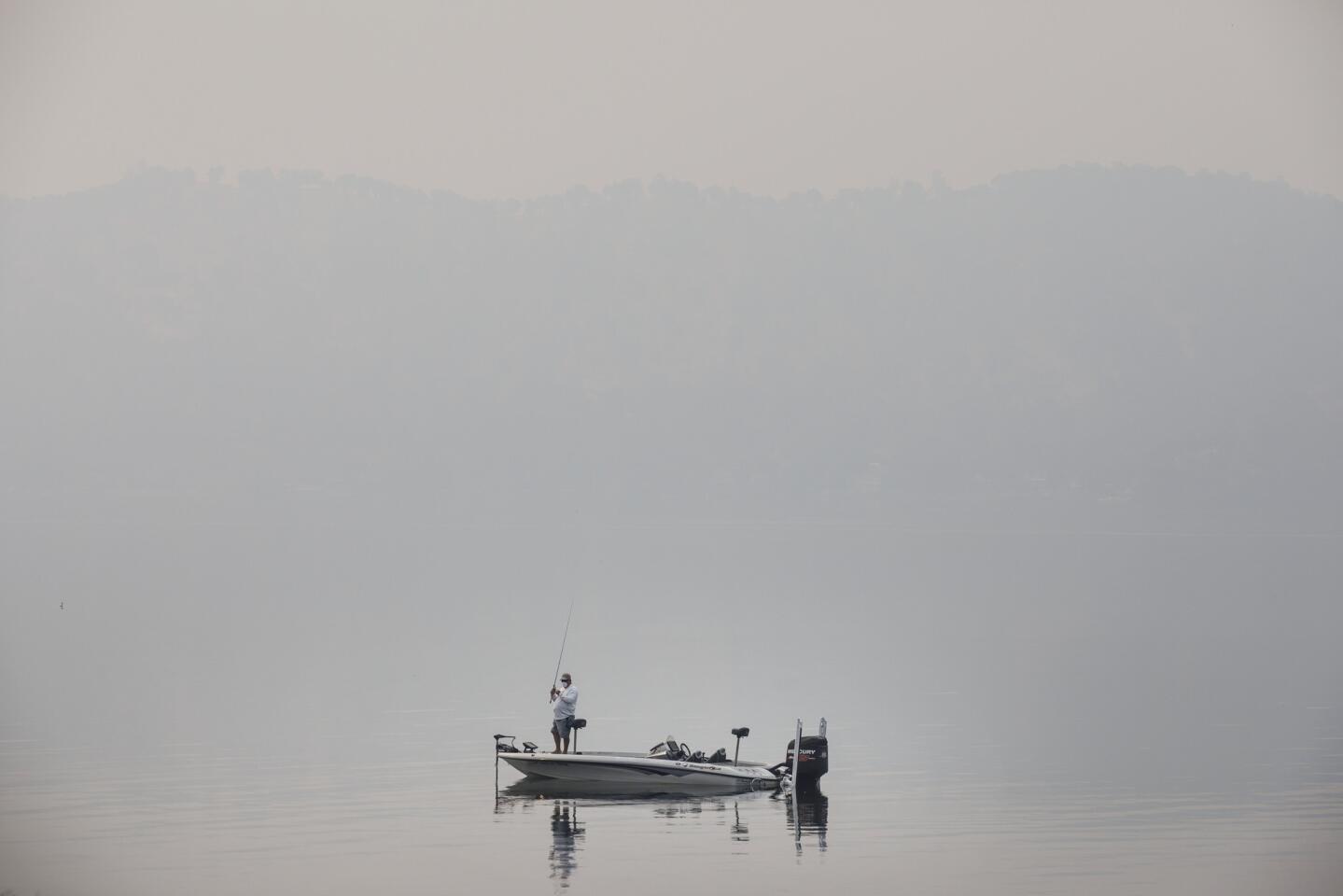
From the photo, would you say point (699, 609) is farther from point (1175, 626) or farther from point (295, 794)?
point (295, 794)

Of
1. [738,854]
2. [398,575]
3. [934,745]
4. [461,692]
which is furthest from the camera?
[398,575]

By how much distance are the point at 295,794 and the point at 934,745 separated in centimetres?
1706

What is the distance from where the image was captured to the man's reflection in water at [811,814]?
33.2m

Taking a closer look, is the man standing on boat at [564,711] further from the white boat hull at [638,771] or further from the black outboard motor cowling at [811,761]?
the black outboard motor cowling at [811,761]

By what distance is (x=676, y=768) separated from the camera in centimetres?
3681

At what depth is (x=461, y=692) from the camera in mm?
58469

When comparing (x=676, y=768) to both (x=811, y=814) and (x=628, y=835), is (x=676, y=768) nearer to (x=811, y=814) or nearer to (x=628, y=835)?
(x=811, y=814)

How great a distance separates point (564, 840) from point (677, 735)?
52.1 ft

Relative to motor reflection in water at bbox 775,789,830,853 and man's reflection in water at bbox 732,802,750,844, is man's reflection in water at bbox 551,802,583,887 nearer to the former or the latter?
man's reflection in water at bbox 732,802,750,844

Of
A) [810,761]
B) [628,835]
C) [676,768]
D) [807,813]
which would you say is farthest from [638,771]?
[628,835]

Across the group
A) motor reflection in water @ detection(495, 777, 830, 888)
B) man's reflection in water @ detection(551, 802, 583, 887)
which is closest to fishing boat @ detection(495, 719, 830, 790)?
motor reflection in water @ detection(495, 777, 830, 888)

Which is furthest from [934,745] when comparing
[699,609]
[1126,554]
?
[1126,554]

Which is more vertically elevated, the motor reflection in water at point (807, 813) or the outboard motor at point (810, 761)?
the outboard motor at point (810, 761)

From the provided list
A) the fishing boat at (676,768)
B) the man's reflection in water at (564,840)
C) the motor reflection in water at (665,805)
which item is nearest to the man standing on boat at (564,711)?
the fishing boat at (676,768)
